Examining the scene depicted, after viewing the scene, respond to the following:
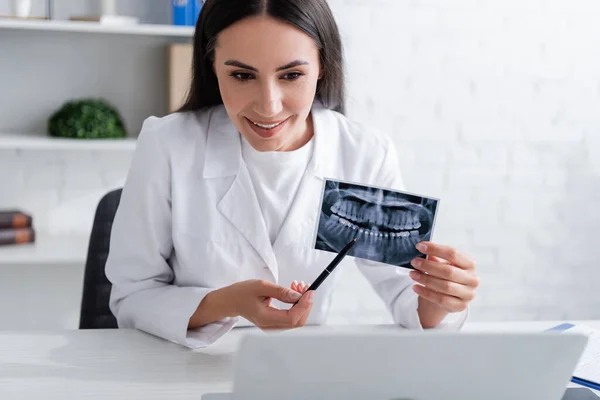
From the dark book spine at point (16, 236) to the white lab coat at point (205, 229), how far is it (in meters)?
1.19

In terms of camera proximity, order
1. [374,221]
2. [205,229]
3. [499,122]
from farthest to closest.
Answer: [499,122] < [205,229] < [374,221]

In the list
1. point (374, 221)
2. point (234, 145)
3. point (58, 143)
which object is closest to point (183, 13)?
point (58, 143)

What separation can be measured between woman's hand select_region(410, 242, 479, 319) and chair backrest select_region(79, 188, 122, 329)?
736 millimetres

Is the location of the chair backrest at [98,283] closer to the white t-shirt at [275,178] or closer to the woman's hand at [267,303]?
the white t-shirt at [275,178]

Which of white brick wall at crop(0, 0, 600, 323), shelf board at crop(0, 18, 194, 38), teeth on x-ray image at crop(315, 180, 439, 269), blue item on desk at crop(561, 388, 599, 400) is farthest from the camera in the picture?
white brick wall at crop(0, 0, 600, 323)

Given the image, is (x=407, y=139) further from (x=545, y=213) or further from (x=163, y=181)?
(x=163, y=181)

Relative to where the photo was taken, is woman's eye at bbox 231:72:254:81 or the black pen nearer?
the black pen

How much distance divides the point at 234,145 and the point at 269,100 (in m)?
0.23

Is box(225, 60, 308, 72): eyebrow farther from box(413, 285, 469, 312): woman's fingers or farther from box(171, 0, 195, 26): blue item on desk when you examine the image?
box(171, 0, 195, 26): blue item on desk

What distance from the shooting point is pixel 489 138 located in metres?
3.03

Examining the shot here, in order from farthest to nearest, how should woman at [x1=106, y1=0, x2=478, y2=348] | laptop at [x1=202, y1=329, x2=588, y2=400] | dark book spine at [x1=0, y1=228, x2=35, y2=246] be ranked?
1. dark book spine at [x1=0, y1=228, x2=35, y2=246]
2. woman at [x1=106, y1=0, x2=478, y2=348]
3. laptop at [x1=202, y1=329, x2=588, y2=400]

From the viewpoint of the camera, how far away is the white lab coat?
1.50 meters

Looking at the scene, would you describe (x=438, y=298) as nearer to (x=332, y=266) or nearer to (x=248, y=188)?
(x=332, y=266)

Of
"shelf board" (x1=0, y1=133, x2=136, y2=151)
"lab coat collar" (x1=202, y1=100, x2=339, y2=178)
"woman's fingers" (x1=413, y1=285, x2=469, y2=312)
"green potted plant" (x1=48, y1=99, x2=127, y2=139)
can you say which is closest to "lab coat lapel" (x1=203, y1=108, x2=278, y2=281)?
"lab coat collar" (x1=202, y1=100, x2=339, y2=178)
